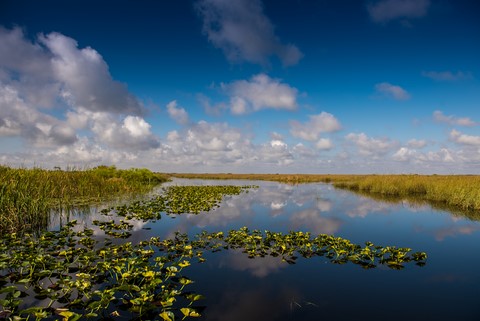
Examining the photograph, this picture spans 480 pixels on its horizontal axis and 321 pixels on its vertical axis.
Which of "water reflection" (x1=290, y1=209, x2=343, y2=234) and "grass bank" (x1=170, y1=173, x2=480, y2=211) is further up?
"grass bank" (x1=170, y1=173, x2=480, y2=211)

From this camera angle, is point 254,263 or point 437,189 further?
point 437,189

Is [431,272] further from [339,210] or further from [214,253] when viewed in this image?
[339,210]

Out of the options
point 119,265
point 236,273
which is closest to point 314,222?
point 236,273

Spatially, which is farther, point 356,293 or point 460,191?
point 460,191

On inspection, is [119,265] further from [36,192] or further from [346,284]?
[36,192]

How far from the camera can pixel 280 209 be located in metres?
19.2

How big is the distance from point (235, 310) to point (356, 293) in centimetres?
286

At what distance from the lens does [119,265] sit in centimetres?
684

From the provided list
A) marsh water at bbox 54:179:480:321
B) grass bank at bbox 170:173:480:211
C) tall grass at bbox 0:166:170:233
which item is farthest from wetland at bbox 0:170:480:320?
grass bank at bbox 170:173:480:211

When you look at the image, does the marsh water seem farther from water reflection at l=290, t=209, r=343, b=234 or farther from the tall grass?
the tall grass

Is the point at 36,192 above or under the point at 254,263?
above

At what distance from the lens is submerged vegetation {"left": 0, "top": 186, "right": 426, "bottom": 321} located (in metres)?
4.98

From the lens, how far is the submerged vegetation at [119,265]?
196 inches

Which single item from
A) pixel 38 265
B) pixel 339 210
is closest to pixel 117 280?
Result: pixel 38 265
